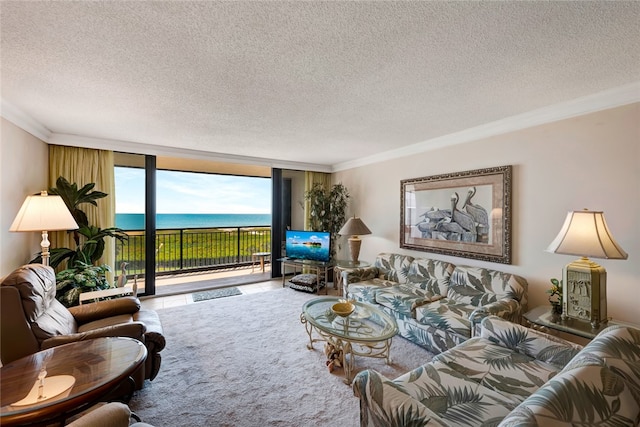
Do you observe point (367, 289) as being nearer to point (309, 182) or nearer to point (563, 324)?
point (563, 324)

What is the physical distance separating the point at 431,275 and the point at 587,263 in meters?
1.56

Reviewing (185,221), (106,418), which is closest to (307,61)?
(106,418)

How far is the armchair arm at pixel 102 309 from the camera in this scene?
7.66 feet

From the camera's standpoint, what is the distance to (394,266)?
3.90 meters

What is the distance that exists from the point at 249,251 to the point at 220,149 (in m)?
3.29

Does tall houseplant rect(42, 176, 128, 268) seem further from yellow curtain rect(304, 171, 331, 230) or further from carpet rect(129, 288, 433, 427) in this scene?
yellow curtain rect(304, 171, 331, 230)

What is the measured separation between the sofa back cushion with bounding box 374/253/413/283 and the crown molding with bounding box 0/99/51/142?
15.2 feet

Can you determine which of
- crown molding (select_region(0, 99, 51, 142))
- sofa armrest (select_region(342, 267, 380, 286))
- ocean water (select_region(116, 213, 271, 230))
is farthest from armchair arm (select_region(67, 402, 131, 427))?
ocean water (select_region(116, 213, 271, 230))

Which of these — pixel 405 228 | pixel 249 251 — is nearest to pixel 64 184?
pixel 249 251

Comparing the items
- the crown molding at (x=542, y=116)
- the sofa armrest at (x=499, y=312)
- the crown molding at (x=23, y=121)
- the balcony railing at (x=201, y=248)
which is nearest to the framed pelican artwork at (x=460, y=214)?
the crown molding at (x=542, y=116)

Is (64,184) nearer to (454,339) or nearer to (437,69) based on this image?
(437,69)

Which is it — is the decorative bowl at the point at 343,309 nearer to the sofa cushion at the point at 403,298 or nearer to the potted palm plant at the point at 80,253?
the sofa cushion at the point at 403,298

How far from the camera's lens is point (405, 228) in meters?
4.13

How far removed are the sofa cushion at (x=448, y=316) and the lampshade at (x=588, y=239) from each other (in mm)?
966
